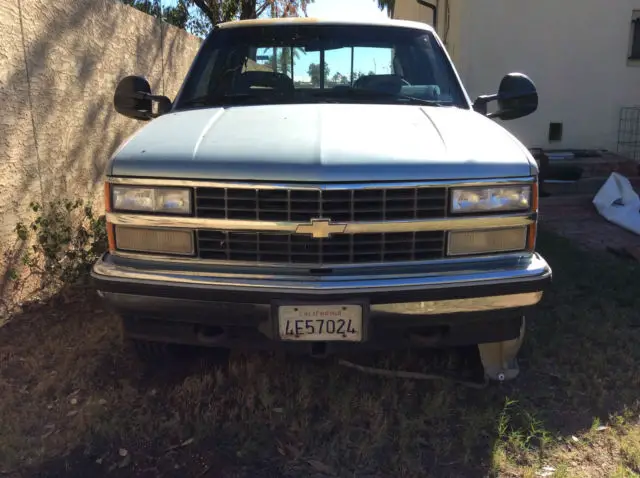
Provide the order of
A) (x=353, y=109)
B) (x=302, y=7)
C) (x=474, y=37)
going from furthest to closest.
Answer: (x=302, y=7) → (x=474, y=37) → (x=353, y=109)

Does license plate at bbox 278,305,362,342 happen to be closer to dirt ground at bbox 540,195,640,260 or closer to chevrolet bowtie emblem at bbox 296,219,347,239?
chevrolet bowtie emblem at bbox 296,219,347,239

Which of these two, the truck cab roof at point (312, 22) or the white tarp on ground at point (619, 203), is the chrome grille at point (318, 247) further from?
the white tarp on ground at point (619, 203)

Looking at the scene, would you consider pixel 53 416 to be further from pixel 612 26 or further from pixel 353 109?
pixel 612 26

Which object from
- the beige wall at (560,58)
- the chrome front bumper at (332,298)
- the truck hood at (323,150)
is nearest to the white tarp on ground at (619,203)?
the beige wall at (560,58)

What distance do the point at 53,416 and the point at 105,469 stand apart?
551 mm

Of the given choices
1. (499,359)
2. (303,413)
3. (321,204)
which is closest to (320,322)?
(321,204)

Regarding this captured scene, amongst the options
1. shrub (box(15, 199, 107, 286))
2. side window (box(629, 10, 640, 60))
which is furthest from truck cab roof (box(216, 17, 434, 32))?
side window (box(629, 10, 640, 60))

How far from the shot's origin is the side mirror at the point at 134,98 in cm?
376

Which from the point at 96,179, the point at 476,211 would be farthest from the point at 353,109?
the point at 96,179

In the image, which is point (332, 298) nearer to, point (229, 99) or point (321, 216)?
point (321, 216)

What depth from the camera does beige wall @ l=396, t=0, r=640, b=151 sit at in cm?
901

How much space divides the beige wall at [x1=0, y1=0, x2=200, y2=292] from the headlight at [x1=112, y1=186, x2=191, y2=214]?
188cm

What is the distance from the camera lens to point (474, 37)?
29.8ft

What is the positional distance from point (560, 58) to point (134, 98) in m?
7.61
